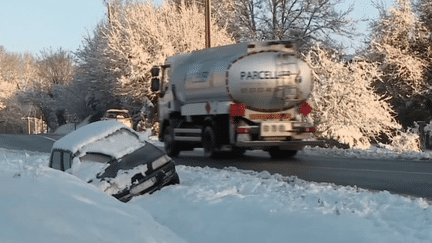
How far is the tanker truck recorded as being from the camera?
15.3 meters

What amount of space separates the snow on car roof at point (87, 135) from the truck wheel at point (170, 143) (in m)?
8.76

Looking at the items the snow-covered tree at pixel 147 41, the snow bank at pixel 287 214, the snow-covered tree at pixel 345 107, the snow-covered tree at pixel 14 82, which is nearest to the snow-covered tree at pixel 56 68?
the snow-covered tree at pixel 14 82

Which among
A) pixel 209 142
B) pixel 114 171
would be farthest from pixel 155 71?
pixel 114 171

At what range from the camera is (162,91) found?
1938 cm

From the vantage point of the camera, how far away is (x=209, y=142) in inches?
661

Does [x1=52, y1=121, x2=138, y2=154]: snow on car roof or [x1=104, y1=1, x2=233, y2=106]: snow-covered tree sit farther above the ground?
[x1=104, y1=1, x2=233, y2=106]: snow-covered tree

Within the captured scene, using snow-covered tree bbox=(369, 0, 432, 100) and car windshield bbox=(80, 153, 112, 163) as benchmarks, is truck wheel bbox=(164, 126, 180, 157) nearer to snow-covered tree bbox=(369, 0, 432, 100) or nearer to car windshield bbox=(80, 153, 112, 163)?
car windshield bbox=(80, 153, 112, 163)

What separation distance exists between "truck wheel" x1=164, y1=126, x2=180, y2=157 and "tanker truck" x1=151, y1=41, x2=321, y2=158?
1.88 m

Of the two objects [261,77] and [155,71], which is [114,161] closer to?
[261,77]

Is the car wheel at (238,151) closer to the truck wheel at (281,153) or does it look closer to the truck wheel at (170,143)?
the truck wheel at (281,153)

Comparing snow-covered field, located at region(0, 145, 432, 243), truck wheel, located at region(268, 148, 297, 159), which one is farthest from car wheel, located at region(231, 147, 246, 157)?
snow-covered field, located at region(0, 145, 432, 243)

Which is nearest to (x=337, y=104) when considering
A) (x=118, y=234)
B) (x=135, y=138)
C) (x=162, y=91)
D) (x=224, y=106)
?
(x=162, y=91)

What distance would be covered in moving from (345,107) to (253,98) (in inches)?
441

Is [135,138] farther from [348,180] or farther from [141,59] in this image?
[141,59]
